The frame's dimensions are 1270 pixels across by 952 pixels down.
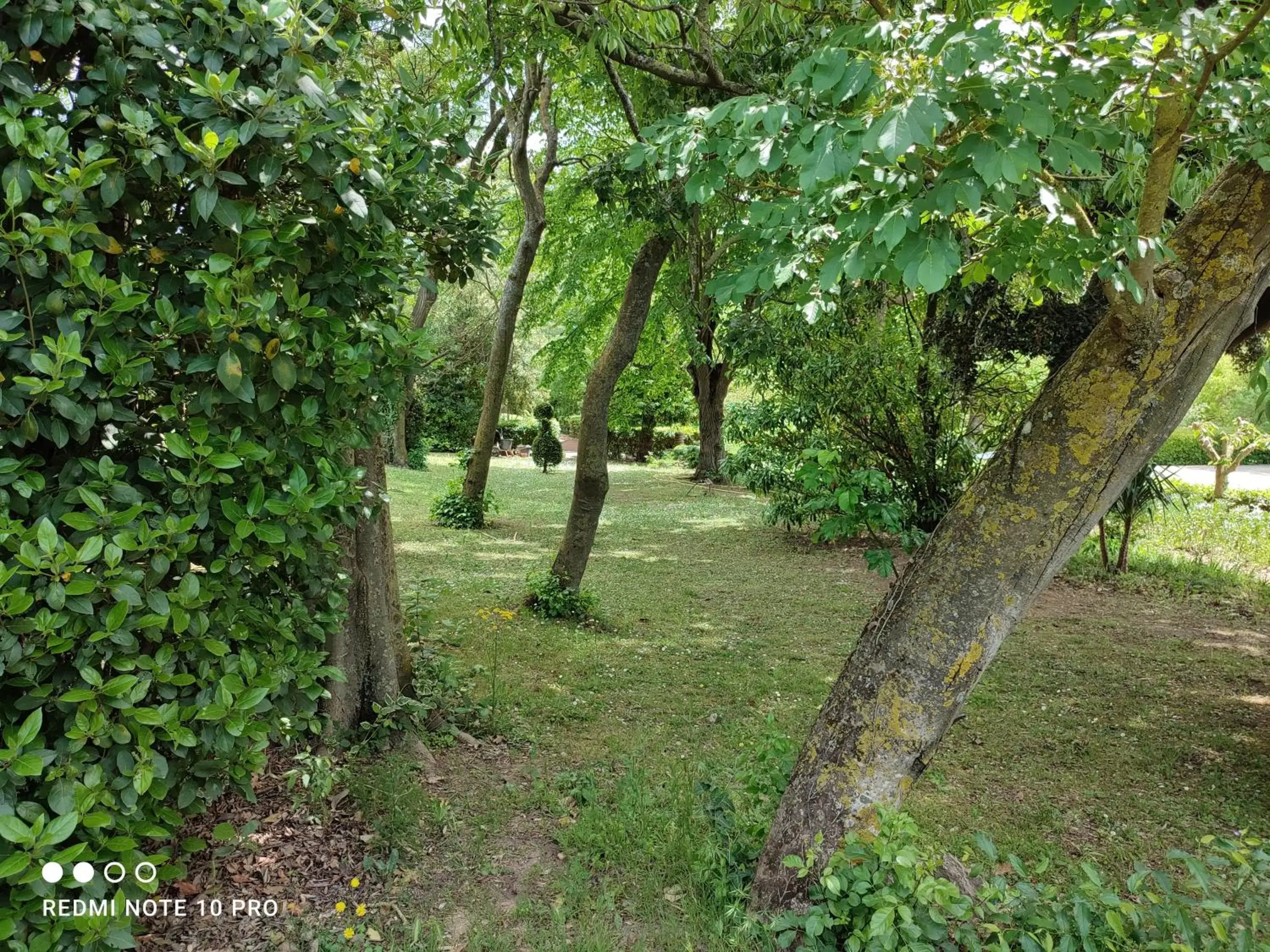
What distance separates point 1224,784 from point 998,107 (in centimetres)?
428

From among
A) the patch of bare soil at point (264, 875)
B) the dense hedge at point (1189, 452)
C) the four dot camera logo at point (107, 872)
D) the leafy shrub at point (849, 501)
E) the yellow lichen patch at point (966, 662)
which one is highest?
the dense hedge at point (1189, 452)

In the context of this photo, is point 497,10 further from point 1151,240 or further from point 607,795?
point 607,795

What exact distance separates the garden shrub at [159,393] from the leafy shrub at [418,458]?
1949cm

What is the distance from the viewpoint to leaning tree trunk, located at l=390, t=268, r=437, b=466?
2674mm

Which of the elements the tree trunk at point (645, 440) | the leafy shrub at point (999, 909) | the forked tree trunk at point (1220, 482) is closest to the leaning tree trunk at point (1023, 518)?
the leafy shrub at point (999, 909)

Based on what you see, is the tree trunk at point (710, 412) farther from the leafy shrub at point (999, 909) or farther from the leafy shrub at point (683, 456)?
the leafy shrub at point (999, 909)

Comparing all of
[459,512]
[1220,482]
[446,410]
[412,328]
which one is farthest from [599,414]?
[446,410]

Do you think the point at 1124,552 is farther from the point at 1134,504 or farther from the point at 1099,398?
the point at 1099,398

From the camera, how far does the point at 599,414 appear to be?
21.9 ft

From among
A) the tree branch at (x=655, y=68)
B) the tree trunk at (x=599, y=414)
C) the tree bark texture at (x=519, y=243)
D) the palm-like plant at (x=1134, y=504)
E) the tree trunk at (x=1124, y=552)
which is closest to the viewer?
the tree branch at (x=655, y=68)

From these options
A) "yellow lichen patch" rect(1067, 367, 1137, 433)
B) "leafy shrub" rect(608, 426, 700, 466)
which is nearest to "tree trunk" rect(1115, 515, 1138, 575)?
"yellow lichen patch" rect(1067, 367, 1137, 433)

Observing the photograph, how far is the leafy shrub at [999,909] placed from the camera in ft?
6.40

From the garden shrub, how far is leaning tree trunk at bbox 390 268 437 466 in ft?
1.29

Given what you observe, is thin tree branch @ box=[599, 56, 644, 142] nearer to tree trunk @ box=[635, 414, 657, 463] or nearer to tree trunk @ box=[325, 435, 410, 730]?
tree trunk @ box=[325, 435, 410, 730]
